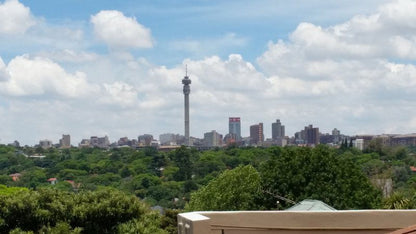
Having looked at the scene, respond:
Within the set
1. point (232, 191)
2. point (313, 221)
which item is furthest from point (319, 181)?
point (313, 221)

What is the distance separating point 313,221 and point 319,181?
1537 cm

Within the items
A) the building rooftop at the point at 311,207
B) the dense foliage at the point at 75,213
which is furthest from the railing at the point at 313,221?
the dense foliage at the point at 75,213

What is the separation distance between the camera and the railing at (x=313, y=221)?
14.4 m

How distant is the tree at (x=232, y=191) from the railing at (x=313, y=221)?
16788 mm

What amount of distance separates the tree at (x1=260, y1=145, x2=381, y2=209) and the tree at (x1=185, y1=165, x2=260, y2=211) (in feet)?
4.25

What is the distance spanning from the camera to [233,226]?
1442cm

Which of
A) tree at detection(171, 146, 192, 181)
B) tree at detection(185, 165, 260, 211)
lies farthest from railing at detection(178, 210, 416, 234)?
tree at detection(171, 146, 192, 181)

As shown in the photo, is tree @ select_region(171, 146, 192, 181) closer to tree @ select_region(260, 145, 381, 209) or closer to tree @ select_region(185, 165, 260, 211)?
tree @ select_region(185, 165, 260, 211)

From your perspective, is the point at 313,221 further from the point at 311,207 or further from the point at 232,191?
the point at 232,191

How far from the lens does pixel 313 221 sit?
569 inches

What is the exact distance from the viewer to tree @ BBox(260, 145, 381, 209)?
29031mm

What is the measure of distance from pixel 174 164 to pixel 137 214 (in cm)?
11168

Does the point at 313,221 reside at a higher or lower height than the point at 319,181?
lower

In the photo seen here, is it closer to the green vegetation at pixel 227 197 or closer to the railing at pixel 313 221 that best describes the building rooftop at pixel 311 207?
the railing at pixel 313 221
